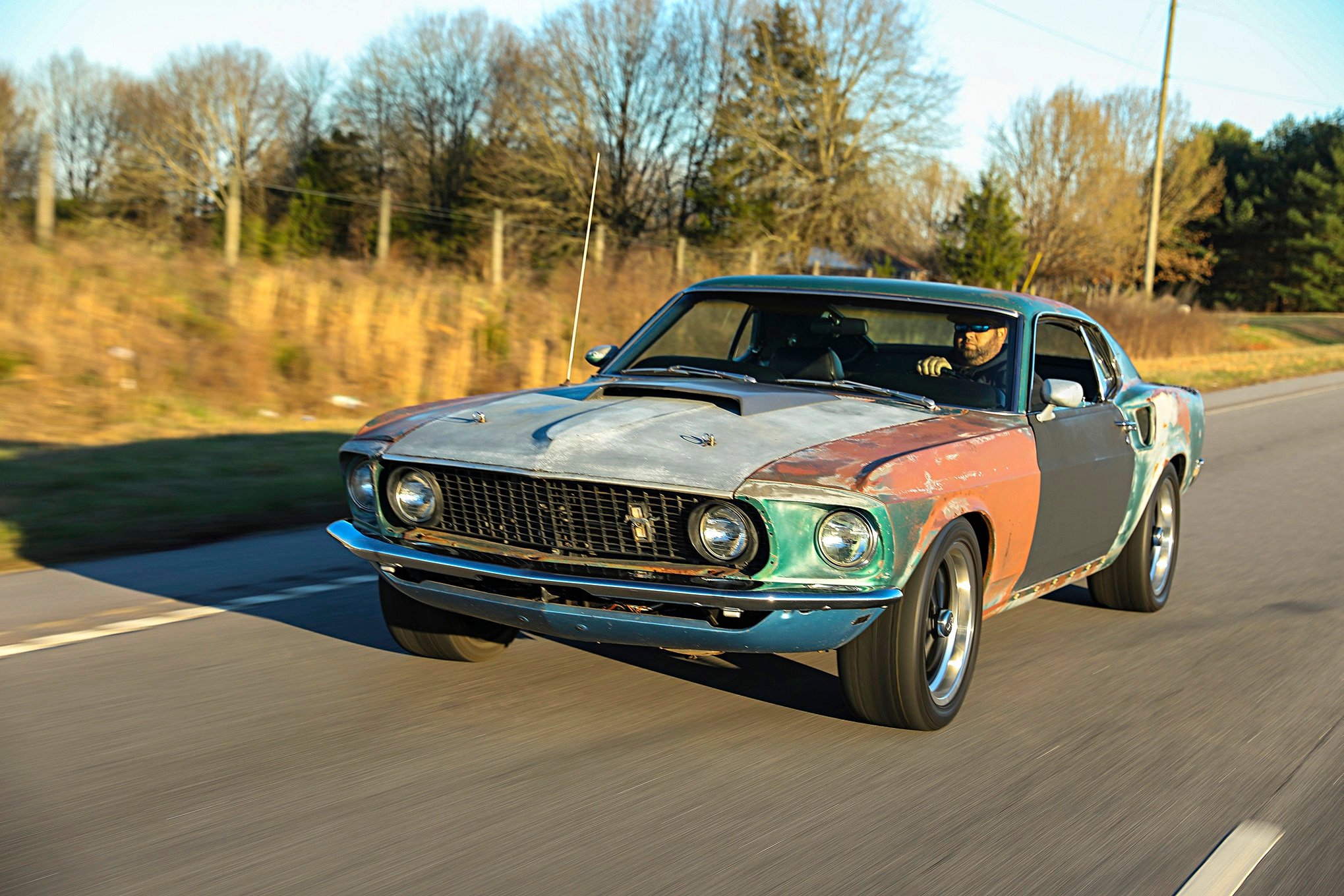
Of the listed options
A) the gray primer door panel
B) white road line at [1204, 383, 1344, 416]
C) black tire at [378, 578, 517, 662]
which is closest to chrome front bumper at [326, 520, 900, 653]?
black tire at [378, 578, 517, 662]

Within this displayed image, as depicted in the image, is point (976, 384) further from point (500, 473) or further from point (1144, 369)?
point (1144, 369)

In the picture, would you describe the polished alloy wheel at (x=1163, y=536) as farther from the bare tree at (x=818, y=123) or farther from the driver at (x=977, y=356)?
the bare tree at (x=818, y=123)

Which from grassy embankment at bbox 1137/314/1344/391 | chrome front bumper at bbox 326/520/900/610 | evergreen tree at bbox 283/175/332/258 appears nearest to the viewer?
chrome front bumper at bbox 326/520/900/610

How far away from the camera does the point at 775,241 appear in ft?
128

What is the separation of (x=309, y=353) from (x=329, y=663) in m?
9.53

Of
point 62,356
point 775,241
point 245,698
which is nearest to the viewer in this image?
point 245,698

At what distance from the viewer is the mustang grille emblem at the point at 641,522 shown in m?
4.13

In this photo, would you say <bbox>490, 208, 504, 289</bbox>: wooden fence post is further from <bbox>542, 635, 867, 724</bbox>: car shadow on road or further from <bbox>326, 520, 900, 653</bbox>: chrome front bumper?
<bbox>326, 520, 900, 653</bbox>: chrome front bumper

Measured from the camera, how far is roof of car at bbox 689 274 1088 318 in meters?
5.74

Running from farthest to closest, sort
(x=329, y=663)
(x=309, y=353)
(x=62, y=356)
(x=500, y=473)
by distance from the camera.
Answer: (x=309, y=353) < (x=62, y=356) < (x=329, y=663) < (x=500, y=473)

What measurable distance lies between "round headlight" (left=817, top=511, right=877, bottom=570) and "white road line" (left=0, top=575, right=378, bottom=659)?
299 cm

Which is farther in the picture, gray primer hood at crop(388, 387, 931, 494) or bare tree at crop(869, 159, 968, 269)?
bare tree at crop(869, 159, 968, 269)

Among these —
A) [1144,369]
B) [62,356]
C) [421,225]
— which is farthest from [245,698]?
[421,225]

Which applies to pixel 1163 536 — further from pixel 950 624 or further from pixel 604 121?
pixel 604 121
